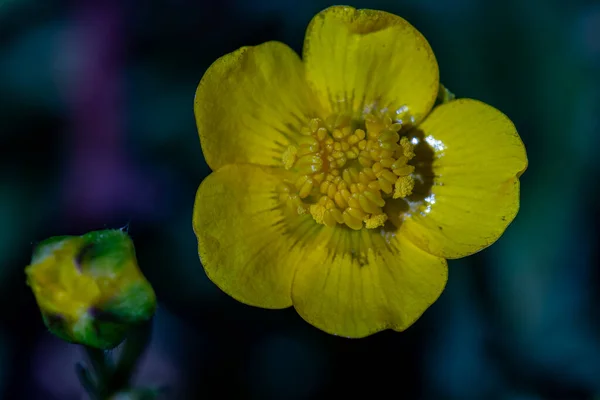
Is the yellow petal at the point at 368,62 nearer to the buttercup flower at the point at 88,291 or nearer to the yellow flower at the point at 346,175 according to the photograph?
the yellow flower at the point at 346,175

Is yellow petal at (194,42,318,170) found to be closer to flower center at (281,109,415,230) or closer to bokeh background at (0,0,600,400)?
flower center at (281,109,415,230)

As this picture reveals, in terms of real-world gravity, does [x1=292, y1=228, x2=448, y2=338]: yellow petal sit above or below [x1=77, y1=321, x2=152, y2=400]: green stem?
above

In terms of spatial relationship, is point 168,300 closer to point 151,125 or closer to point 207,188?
point 151,125

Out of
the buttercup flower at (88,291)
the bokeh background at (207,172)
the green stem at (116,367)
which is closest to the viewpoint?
the buttercup flower at (88,291)

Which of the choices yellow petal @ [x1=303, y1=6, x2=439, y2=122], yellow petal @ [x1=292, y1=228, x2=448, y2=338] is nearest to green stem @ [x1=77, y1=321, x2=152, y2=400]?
yellow petal @ [x1=292, y1=228, x2=448, y2=338]

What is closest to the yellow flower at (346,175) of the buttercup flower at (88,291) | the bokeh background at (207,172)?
the buttercup flower at (88,291)

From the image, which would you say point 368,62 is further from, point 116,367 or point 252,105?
point 116,367

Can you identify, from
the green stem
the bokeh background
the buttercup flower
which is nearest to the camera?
the buttercup flower
